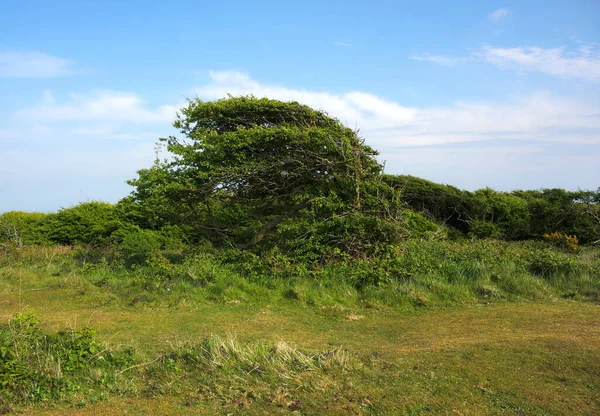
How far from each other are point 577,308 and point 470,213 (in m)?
9.91

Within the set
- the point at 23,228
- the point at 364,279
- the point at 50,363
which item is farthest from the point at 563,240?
the point at 23,228

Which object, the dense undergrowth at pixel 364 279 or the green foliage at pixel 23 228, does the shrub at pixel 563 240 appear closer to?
the dense undergrowth at pixel 364 279

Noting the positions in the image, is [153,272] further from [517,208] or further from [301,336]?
[517,208]

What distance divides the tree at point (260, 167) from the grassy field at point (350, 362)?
3896 millimetres

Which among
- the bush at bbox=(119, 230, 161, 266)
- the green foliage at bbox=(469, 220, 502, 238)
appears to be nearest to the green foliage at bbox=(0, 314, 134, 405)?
the bush at bbox=(119, 230, 161, 266)

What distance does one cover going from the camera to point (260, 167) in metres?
11.7

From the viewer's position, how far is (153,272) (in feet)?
36.0

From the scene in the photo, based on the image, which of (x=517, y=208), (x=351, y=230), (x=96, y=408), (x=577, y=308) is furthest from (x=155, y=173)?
(x=517, y=208)

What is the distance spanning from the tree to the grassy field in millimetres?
3896

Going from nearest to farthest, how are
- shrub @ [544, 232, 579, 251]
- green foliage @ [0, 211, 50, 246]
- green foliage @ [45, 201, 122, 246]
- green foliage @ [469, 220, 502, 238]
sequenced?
shrub @ [544, 232, 579, 251] → green foliage @ [469, 220, 502, 238] → green foliage @ [0, 211, 50, 246] → green foliage @ [45, 201, 122, 246]

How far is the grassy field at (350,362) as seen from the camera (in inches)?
175

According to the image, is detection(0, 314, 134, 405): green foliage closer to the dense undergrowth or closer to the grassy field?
the grassy field

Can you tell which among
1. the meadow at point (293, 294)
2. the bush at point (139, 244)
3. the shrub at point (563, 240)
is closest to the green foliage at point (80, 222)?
the meadow at point (293, 294)

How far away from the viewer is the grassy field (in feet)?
14.6
